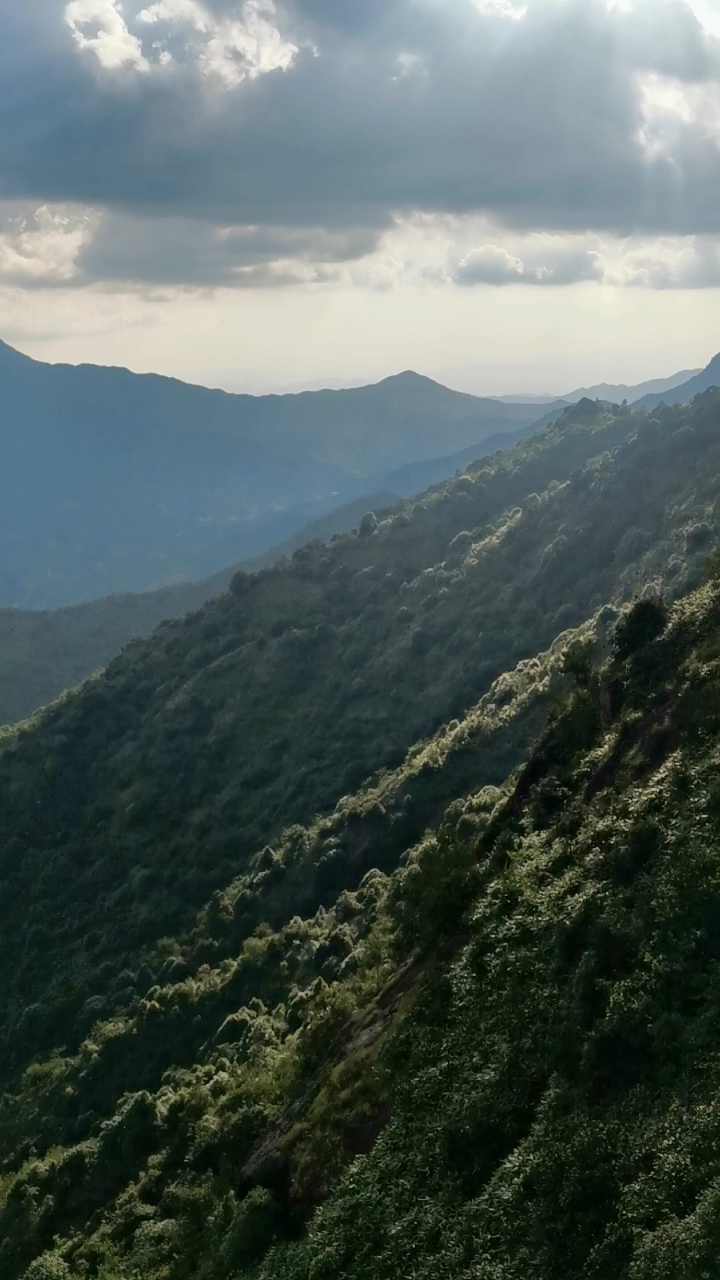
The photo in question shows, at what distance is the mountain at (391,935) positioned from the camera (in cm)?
2052

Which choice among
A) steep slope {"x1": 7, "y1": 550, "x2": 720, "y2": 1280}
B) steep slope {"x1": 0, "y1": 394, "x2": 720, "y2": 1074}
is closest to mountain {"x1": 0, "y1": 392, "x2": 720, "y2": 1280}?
steep slope {"x1": 7, "y1": 550, "x2": 720, "y2": 1280}

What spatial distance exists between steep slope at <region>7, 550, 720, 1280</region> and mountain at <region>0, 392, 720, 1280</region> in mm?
102

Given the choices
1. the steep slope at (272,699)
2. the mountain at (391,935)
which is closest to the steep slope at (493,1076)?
the mountain at (391,935)

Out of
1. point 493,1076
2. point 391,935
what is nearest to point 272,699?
point 391,935

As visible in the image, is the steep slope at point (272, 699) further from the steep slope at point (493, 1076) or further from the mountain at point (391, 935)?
the steep slope at point (493, 1076)

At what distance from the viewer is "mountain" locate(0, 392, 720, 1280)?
67.3 ft

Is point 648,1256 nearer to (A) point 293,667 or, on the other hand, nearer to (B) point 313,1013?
(B) point 313,1013

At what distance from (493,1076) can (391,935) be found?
16314 mm

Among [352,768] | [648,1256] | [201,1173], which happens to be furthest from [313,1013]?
[352,768]

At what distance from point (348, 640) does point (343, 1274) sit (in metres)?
88.1

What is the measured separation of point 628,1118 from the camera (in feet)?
63.1

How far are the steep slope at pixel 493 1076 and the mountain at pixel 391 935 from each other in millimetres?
102

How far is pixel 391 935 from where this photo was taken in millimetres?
39156

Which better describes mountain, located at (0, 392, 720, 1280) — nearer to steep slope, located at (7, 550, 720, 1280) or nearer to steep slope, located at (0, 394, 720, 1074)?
steep slope, located at (7, 550, 720, 1280)
